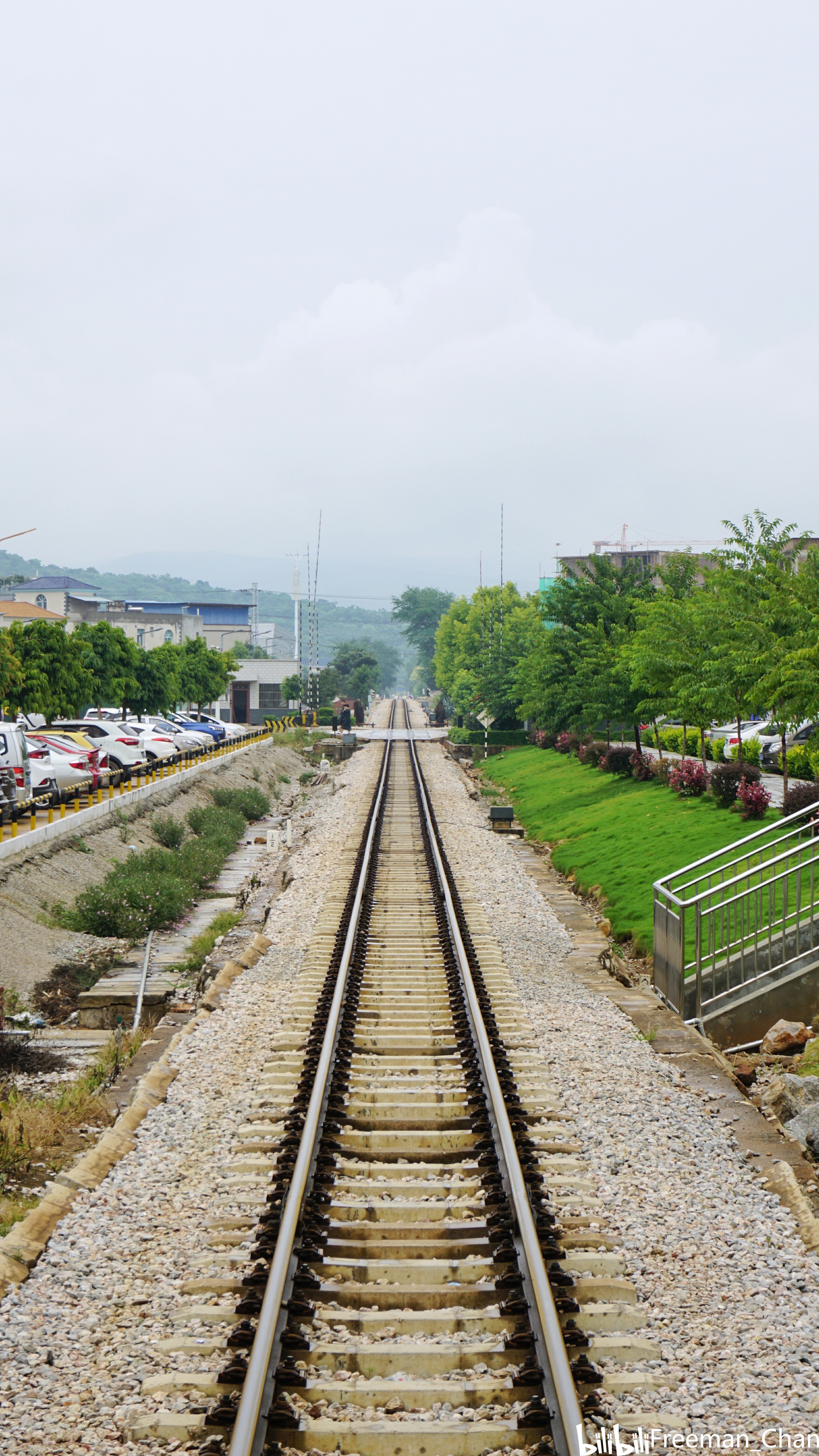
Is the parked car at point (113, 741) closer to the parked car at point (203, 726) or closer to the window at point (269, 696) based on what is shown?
the parked car at point (203, 726)

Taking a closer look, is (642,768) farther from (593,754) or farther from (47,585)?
(47,585)

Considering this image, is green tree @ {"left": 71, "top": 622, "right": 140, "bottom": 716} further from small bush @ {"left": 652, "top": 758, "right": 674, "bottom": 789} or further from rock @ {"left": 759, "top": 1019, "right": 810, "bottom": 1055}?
rock @ {"left": 759, "top": 1019, "right": 810, "bottom": 1055}

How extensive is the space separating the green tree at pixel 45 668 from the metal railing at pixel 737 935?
83.5 feet

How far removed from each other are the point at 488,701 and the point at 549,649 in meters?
21.1

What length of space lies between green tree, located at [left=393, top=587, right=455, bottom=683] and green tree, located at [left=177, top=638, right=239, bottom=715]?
104m

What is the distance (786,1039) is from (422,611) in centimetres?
16903

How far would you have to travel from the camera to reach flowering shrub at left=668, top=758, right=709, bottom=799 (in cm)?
2575

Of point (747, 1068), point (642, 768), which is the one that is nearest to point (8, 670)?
point (642, 768)

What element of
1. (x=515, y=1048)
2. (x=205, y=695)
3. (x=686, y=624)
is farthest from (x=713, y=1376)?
(x=205, y=695)

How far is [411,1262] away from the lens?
639 centimetres

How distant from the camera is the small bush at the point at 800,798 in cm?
1797

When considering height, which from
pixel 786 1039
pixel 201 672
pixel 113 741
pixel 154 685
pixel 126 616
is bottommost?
pixel 786 1039

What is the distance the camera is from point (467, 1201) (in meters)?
7.24

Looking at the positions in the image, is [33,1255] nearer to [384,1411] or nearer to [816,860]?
[384,1411]
